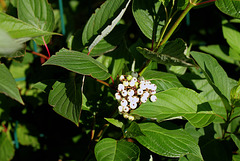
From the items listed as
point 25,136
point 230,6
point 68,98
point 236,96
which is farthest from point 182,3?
point 25,136

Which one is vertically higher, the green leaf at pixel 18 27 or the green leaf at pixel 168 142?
the green leaf at pixel 18 27

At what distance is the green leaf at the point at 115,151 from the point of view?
3.39 feet

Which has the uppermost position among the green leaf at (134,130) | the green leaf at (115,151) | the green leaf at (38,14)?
the green leaf at (38,14)

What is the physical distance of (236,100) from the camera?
116cm

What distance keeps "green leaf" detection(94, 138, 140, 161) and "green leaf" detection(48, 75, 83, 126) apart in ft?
0.53

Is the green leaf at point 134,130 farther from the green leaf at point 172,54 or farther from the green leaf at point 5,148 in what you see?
the green leaf at point 5,148

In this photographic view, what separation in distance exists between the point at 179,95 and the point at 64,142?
100 centimetres

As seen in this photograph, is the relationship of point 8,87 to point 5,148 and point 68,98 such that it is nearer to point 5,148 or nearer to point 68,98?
point 68,98

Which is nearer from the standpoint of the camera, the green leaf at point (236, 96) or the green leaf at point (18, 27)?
the green leaf at point (18, 27)

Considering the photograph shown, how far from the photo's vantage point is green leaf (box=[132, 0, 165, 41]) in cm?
118

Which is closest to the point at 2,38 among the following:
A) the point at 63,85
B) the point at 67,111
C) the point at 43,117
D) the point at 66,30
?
the point at 67,111

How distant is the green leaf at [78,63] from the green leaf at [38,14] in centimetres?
30

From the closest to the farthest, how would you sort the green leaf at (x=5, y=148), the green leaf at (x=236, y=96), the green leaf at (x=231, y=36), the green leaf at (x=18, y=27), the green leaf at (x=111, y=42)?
1. the green leaf at (x=18, y=27)
2. the green leaf at (x=236, y=96)
3. the green leaf at (x=111, y=42)
4. the green leaf at (x=231, y=36)
5. the green leaf at (x=5, y=148)

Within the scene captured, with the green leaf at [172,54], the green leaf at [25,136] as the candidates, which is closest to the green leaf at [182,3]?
the green leaf at [172,54]
